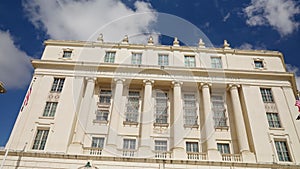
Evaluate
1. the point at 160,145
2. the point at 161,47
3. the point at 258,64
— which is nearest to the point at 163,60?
the point at 161,47

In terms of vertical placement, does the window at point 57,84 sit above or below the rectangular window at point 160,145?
above

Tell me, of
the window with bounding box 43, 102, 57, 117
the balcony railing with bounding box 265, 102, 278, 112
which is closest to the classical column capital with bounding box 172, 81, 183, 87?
the balcony railing with bounding box 265, 102, 278, 112

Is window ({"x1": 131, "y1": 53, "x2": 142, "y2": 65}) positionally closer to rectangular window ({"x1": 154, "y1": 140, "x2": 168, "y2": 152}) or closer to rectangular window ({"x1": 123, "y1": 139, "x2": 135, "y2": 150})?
rectangular window ({"x1": 123, "y1": 139, "x2": 135, "y2": 150})

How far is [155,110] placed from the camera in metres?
28.9

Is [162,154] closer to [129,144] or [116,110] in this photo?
[129,144]

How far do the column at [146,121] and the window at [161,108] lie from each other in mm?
970

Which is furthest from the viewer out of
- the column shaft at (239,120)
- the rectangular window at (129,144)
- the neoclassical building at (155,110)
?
the rectangular window at (129,144)

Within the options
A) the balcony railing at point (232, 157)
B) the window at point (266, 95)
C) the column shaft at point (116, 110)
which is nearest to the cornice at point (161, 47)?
the window at point (266, 95)

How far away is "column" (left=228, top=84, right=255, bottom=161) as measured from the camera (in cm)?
2395

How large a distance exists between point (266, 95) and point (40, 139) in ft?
88.6

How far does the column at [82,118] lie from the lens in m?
24.0

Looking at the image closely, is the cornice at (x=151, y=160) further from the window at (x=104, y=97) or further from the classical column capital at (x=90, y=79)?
the classical column capital at (x=90, y=79)

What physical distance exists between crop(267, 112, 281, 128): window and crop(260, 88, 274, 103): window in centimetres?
194

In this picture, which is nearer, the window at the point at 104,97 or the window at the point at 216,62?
the window at the point at 104,97
